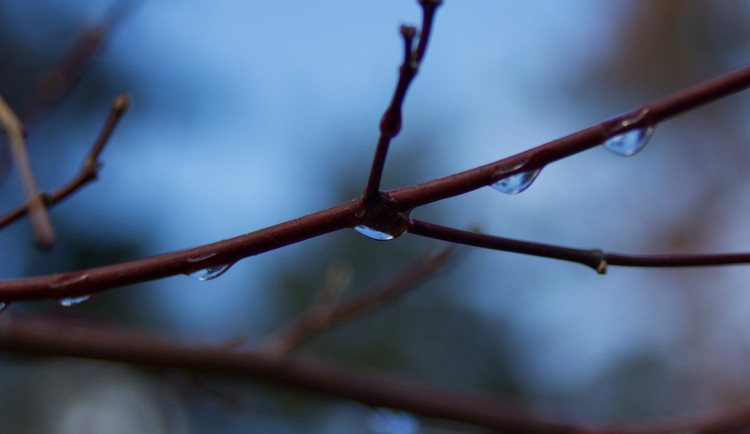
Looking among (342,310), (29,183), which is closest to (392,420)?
(342,310)

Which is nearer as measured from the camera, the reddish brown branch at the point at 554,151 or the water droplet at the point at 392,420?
the reddish brown branch at the point at 554,151

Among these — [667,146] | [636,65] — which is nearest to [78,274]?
[667,146]

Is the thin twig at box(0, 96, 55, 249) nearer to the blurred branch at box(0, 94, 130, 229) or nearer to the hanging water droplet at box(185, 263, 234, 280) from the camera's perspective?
the blurred branch at box(0, 94, 130, 229)

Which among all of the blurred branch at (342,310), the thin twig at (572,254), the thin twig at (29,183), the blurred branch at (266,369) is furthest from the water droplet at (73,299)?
the blurred branch at (266,369)

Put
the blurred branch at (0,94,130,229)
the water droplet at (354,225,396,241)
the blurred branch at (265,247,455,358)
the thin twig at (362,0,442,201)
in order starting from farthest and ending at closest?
the blurred branch at (265,247,455,358) < the blurred branch at (0,94,130,229) < the water droplet at (354,225,396,241) < the thin twig at (362,0,442,201)

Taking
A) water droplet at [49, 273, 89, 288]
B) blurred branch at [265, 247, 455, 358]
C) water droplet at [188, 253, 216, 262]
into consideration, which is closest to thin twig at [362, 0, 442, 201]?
water droplet at [188, 253, 216, 262]

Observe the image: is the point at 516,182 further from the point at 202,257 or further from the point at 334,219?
the point at 202,257

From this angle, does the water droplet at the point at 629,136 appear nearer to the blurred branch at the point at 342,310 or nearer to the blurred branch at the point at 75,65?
the blurred branch at the point at 342,310
